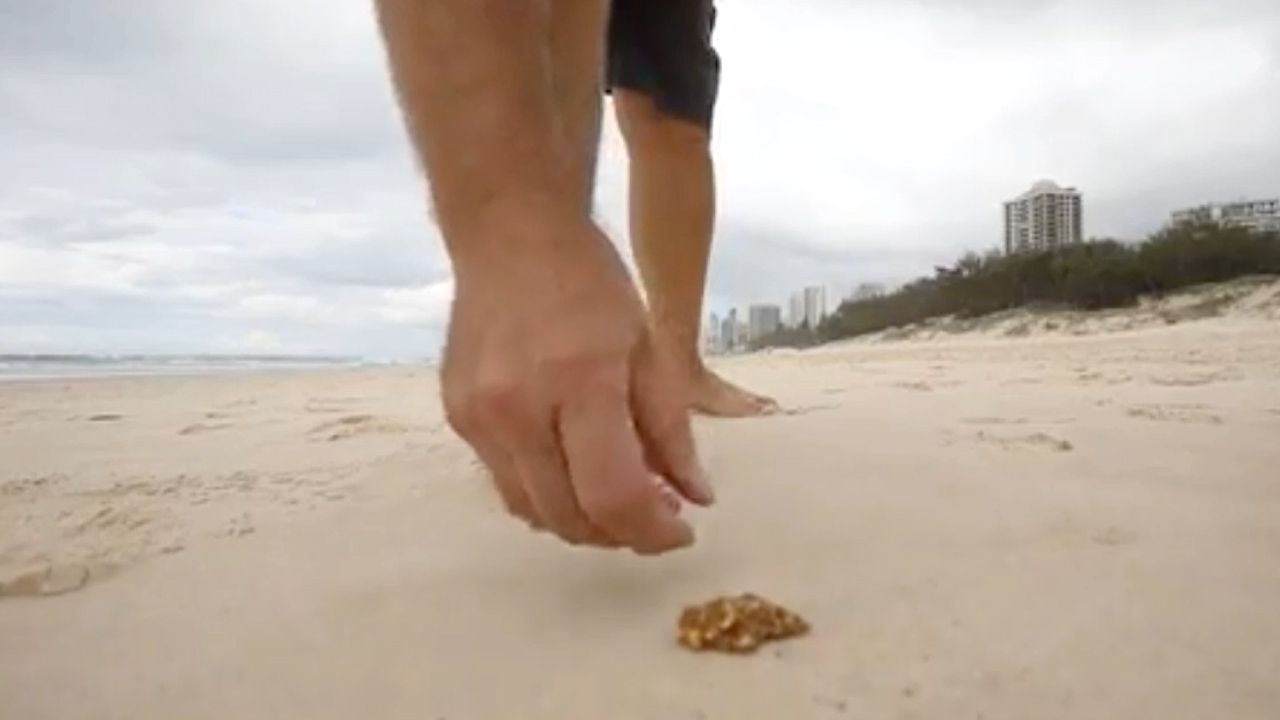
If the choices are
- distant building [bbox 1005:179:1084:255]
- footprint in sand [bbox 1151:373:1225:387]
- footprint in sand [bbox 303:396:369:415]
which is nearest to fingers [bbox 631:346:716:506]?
footprint in sand [bbox 1151:373:1225:387]

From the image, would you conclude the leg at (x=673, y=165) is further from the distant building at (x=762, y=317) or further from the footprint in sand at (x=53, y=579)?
the distant building at (x=762, y=317)

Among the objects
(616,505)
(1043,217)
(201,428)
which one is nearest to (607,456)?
(616,505)

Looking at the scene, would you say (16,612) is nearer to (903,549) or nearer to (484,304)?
(484,304)

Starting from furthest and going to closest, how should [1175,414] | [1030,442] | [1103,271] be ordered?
[1103,271]
[1175,414]
[1030,442]

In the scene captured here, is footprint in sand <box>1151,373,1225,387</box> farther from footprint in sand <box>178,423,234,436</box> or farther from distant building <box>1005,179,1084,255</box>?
distant building <box>1005,179,1084,255</box>

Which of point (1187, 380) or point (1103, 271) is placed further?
point (1103, 271)

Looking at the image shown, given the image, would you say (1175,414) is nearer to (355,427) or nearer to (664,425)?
(664,425)

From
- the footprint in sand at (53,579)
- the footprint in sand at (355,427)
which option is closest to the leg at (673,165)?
the footprint in sand at (355,427)
